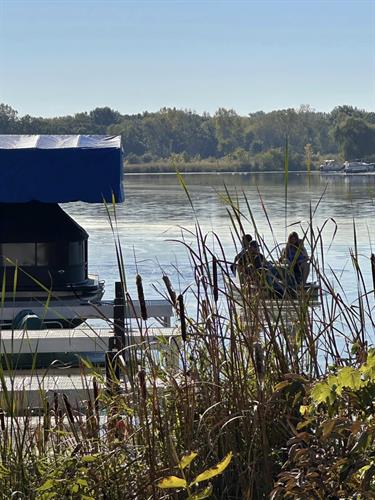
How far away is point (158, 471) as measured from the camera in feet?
11.2

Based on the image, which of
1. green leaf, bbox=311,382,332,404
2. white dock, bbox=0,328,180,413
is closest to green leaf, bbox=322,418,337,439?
green leaf, bbox=311,382,332,404

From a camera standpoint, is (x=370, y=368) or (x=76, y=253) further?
(x=76, y=253)

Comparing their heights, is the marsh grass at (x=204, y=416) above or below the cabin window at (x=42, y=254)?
above

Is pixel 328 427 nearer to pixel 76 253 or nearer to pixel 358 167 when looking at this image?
pixel 76 253

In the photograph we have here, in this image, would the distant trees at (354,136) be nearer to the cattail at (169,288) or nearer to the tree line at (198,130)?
the tree line at (198,130)

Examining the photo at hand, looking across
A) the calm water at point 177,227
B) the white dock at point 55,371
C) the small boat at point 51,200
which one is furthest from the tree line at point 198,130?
the white dock at point 55,371

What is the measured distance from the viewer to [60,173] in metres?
14.3

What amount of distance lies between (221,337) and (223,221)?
132ft

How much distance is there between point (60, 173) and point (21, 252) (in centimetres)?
110

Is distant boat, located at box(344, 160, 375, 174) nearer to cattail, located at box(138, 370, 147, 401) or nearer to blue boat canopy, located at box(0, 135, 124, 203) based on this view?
blue boat canopy, located at box(0, 135, 124, 203)

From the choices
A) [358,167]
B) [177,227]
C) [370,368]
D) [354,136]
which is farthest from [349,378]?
[358,167]

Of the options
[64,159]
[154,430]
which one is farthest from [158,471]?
[64,159]

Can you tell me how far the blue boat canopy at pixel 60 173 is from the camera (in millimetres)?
14141

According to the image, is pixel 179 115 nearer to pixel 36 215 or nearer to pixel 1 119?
pixel 1 119
